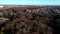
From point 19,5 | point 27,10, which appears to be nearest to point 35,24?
point 27,10

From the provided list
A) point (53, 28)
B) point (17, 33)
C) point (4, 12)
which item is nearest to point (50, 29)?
point (53, 28)

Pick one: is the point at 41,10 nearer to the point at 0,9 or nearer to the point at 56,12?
the point at 56,12

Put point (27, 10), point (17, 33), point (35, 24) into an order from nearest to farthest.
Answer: point (17, 33) → point (35, 24) → point (27, 10)

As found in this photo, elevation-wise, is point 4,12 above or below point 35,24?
above

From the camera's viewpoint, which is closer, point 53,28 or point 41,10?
point 53,28

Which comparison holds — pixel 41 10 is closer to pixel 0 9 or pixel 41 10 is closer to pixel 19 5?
pixel 19 5

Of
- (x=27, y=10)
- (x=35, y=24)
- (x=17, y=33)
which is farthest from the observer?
(x=27, y=10)

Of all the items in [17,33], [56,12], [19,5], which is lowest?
[17,33]
